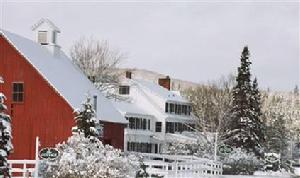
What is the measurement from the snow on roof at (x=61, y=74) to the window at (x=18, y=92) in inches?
62.1

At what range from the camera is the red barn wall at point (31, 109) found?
37.5 metres

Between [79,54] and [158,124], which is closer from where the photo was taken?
[79,54]

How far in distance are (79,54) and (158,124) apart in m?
12.9

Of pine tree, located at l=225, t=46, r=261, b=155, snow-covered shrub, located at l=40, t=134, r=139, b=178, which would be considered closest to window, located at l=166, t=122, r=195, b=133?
pine tree, located at l=225, t=46, r=261, b=155

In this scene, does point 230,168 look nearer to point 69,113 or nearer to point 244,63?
point 244,63

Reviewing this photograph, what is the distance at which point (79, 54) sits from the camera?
6191 centimetres

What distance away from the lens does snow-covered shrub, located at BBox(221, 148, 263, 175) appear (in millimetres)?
51656

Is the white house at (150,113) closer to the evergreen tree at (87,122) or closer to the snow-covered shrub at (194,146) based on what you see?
the snow-covered shrub at (194,146)

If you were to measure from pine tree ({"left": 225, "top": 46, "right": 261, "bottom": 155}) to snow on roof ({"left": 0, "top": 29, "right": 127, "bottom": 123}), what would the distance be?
18975 millimetres

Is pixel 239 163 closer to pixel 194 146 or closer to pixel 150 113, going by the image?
pixel 194 146

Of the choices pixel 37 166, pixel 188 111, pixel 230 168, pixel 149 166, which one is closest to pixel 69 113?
pixel 149 166

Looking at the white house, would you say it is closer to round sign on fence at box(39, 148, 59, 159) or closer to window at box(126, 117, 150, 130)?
window at box(126, 117, 150, 130)

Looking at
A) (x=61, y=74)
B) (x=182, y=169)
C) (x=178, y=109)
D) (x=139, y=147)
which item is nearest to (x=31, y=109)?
(x=61, y=74)

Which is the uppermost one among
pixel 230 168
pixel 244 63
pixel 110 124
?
pixel 244 63
